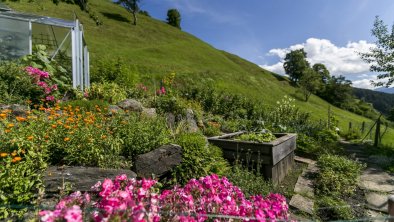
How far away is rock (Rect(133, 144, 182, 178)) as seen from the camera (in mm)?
3570

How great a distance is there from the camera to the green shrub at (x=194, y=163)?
3893 millimetres

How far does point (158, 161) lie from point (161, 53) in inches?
1193

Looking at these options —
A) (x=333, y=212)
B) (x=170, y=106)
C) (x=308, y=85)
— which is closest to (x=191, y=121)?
(x=170, y=106)

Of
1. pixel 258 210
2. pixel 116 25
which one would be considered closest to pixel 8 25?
pixel 258 210

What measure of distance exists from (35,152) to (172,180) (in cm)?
182

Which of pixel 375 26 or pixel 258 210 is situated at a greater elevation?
pixel 375 26

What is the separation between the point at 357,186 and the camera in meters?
5.21

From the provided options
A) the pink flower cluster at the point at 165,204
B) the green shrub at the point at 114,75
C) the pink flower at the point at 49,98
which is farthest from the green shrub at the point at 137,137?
the green shrub at the point at 114,75

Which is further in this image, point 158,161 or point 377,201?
point 377,201

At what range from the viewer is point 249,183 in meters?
4.14

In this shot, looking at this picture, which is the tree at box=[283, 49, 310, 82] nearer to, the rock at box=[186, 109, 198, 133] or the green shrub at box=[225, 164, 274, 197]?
the rock at box=[186, 109, 198, 133]

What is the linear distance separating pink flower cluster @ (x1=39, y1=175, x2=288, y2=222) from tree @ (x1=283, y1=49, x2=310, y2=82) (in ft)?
182

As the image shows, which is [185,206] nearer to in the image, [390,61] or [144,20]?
[390,61]

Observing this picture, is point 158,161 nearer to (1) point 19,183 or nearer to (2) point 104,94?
(1) point 19,183
